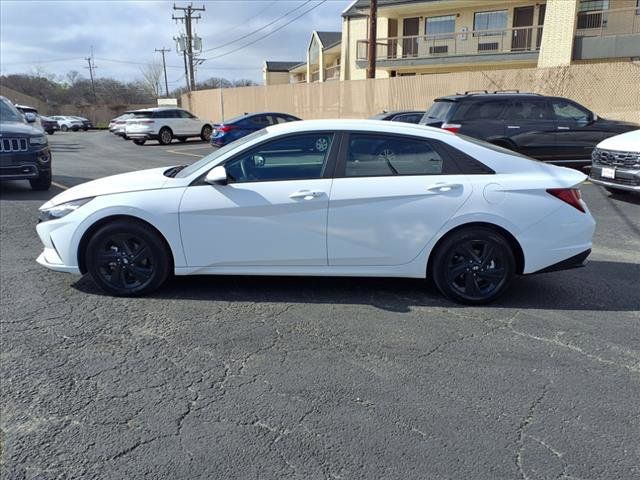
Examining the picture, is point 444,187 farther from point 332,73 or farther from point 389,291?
point 332,73

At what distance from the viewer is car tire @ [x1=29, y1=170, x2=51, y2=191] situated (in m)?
10.2

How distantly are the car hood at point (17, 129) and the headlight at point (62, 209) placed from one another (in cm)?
600

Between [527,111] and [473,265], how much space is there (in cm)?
814

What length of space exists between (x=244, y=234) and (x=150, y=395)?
1661 mm

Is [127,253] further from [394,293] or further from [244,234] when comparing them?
[394,293]

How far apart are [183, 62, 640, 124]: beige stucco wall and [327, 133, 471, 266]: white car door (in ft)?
47.5

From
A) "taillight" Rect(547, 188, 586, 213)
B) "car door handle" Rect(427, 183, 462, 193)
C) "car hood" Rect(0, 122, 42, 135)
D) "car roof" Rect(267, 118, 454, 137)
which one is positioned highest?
"car roof" Rect(267, 118, 454, 137)

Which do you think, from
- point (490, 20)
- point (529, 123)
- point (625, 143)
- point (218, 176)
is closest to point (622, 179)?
point (625, 143)

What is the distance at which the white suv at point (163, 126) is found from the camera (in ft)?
82.2

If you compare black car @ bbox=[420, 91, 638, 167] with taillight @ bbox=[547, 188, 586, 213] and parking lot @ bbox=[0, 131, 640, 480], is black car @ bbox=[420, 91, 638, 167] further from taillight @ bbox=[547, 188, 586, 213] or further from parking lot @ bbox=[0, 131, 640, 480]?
taillight @ bbox=[547, 188, 586, 213]

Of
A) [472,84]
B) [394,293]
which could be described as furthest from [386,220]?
[472,84]

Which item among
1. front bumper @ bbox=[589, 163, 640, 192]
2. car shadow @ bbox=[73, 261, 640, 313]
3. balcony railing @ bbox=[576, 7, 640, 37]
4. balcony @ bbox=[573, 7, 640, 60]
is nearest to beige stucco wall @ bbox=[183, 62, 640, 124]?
balcony @ bbox=[573, 7, 640, 60]

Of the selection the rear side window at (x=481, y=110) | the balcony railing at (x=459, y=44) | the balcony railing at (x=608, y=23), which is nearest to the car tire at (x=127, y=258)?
the rear side window at (x=481, y=110)

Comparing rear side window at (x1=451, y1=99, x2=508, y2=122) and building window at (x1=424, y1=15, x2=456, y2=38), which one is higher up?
building window at (x1=424, y1=15, x2=456, y2=38)
